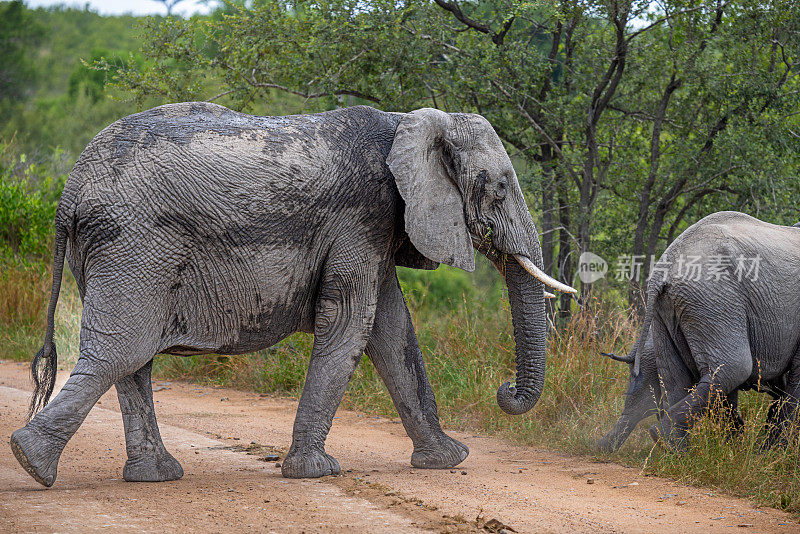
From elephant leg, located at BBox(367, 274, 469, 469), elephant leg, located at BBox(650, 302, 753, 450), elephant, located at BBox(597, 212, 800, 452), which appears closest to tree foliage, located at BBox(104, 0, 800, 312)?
elephant, located at BBox(597, 212, 800, 452)

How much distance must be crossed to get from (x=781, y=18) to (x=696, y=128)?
156 centimetres

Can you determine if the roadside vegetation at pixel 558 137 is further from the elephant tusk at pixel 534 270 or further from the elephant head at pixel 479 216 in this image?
the elephant tusk at pixel 534 270

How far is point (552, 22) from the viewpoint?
33.6ft

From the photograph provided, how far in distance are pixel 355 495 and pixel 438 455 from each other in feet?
3.81

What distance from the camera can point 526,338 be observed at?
240 inches

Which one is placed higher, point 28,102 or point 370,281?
point 28,102

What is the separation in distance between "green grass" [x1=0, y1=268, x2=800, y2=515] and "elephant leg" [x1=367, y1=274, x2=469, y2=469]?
4.44 ft

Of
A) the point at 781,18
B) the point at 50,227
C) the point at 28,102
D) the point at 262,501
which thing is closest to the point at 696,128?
the point at 781,18

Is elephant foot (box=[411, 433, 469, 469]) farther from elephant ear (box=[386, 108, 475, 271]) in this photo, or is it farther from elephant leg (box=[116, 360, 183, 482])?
elephant leg (box=[116, 360, 183, 482])

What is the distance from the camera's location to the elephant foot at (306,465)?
5762 millimetres

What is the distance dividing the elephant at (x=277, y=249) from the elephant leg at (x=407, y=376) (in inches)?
0.4

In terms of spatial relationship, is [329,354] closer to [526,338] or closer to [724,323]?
[526,338]

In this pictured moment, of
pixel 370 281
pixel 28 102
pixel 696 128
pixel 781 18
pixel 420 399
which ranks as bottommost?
pixel 420 399

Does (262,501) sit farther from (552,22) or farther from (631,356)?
(552,22)
